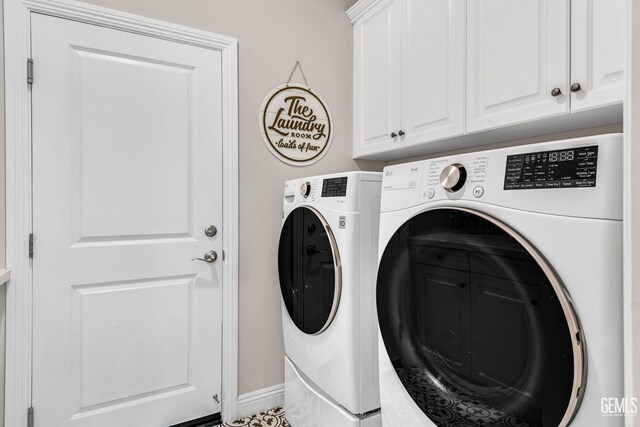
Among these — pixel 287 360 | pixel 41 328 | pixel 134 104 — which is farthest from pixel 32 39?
pixel 287 360

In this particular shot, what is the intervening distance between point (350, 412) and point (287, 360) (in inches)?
22.3

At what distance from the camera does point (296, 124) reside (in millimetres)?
2061

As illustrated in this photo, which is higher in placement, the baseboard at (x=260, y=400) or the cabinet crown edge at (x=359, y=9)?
the cabinet crown edge at (x=359, y=9)

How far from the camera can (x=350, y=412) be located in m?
1.29

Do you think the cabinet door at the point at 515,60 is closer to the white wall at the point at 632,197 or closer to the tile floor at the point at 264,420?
the white wall at the point at 632,197

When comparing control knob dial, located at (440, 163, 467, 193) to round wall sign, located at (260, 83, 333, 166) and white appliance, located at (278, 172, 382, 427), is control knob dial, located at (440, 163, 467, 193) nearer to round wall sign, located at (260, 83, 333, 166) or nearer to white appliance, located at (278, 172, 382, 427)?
white appliance, located at (278, 172, 382, 427)

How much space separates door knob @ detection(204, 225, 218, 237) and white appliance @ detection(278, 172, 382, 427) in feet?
1.63

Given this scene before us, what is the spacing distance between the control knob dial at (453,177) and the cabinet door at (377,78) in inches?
41.6

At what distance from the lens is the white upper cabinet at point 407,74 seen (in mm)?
1569

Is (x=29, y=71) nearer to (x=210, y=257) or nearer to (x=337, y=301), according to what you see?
(x=210, y=257)

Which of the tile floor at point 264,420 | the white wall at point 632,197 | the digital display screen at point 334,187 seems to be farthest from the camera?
the tile floor at point 264,420

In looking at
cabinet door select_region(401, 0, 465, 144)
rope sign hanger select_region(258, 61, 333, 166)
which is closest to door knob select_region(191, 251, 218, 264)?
rope sign hanger select_region(258, 61, 333, 166)

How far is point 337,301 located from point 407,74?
→ 124cm

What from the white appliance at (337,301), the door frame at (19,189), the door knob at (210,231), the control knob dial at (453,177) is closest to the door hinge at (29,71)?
the door frame at (19,189)
